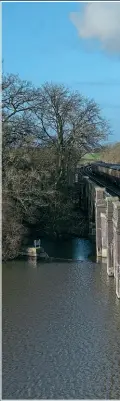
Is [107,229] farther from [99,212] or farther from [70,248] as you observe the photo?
[70,248]

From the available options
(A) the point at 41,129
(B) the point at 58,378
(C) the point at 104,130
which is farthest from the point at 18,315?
(C) the point at 104,130

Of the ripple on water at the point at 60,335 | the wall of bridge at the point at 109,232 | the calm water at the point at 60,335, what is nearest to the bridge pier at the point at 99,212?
the wall of bridge at the point at 109,232

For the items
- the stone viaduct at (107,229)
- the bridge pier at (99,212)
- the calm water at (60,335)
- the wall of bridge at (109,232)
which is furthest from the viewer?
the bridge pier at (99,212)

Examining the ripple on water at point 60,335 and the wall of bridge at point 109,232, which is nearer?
the ripple on water at point 60,335

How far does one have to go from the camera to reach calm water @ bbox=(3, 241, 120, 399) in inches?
528

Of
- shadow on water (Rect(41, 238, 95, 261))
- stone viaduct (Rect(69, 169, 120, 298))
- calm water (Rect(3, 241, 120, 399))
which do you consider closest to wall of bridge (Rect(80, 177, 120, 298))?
stone viaduct (Rect(69, 169, 120, 298))

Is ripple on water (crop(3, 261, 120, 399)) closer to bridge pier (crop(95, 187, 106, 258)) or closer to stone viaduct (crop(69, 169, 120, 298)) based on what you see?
stone viaduct (crop(69, 169, 120, 298))

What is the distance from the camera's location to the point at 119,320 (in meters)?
17.9

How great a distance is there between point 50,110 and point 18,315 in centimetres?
2473

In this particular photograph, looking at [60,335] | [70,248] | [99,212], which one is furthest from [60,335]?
[70,248]

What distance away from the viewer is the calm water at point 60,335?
13.4m

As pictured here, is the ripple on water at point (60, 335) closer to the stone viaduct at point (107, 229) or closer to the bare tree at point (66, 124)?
the stone viaduct at point (107, 229)

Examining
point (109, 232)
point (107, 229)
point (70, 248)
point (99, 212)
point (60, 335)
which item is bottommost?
point (60, 335)

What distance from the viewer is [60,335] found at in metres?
16.7
